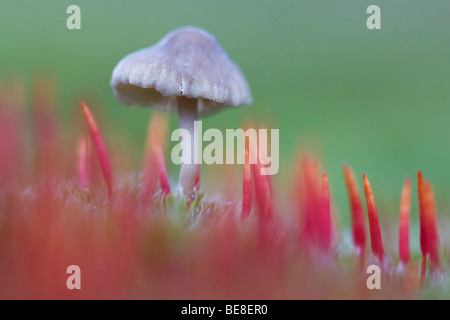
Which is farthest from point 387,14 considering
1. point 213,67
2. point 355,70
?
point 213,67

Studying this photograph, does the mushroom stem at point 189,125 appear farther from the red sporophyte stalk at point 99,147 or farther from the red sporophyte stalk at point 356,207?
the red sporophyte stalk at point 356,207

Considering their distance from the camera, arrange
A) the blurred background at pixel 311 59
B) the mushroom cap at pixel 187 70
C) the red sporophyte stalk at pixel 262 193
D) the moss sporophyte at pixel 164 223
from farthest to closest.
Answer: the blurred background at pixel 311 59 → the mushroom cap at pixel 187 70 → the red sporophyte stalk at pixel 262 193 → the moss sporophyte at pixel 164 223

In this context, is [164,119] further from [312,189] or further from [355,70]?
[355,70]

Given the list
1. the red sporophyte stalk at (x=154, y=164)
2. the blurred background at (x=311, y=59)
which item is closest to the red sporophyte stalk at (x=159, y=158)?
the red sporophyte stalk at (x=154, y=164)

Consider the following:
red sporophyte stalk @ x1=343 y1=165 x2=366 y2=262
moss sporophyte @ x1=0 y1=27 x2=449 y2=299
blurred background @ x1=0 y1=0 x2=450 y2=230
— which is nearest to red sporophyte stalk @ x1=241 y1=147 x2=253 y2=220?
moss sporophyte @ x1=0 y1=27 x2=449 y2=299

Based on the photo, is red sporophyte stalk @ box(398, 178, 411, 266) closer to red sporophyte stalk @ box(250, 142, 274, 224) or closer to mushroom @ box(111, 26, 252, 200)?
red sporophyte stalk @ box(250, 142, 274, 224)

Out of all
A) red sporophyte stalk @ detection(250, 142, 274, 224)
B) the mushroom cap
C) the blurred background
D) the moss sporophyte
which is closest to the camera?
the moss sporophyte
